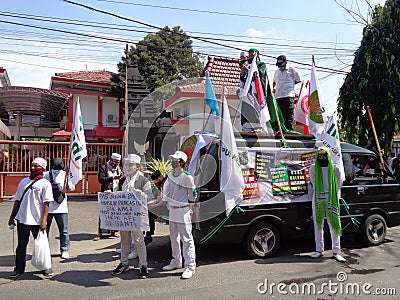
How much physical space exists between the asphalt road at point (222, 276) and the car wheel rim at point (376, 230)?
20cm

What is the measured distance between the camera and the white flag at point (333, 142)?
6449mm

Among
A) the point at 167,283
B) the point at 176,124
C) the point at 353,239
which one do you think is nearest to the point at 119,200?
the point at 167,283

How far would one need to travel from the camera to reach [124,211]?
18.0ft

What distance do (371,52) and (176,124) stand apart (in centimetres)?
704

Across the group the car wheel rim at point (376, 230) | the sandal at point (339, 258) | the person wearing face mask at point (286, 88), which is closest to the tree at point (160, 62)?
the person wearing face mask at point (286, 88)

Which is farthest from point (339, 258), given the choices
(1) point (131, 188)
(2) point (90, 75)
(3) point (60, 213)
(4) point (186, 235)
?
(2) point (90, 75)

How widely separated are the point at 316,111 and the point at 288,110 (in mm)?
1522

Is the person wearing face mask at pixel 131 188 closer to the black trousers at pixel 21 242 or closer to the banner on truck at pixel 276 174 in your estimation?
the black trousers at pixel 21 242

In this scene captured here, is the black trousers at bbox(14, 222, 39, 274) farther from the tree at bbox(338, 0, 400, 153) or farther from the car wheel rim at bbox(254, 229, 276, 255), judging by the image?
the tree at bbox(338, 0, 400, 153)

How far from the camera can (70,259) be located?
6.42 m

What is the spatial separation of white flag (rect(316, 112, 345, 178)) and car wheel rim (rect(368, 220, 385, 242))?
1432mm

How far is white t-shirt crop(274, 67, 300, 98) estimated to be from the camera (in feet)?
27.5

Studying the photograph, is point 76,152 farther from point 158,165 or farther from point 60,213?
point 158,165

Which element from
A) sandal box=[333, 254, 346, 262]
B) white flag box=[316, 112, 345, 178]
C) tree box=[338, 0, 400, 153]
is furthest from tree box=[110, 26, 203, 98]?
sandal box=[333, 254, 346, 262]
